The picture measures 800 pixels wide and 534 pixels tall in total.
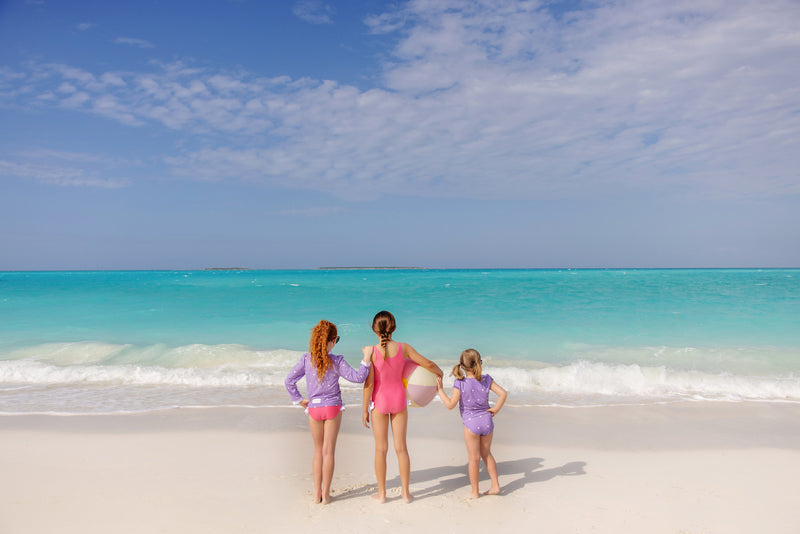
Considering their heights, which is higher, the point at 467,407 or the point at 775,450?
the point at 467,407

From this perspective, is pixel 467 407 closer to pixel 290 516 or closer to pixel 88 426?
pixel 290 516

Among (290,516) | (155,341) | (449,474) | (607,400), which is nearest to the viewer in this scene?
(290,516)

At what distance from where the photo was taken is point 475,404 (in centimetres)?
420

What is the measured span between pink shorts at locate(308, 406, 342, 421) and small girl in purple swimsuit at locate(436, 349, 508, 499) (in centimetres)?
93

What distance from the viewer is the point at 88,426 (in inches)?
258

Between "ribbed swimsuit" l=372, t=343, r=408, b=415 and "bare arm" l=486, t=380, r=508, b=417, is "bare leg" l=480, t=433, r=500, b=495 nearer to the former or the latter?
"bare arm" l=486, t=380, r=508, b=417

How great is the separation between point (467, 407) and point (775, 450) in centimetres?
413

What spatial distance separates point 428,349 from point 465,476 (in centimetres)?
859

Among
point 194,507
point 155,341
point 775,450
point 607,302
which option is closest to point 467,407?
point 194,507

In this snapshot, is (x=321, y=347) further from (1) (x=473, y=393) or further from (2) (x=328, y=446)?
(1) (x=473, y=393)

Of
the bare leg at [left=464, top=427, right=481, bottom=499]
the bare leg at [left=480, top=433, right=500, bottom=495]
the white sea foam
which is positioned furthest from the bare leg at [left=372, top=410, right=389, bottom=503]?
the white sea foam

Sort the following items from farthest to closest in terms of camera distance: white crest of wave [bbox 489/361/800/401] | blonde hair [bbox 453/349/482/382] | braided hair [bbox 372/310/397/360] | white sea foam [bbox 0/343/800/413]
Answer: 1. white crest of wave [bbox 489/361/800/401]
2. white sea foam [bbox 0/343/800/413]
3. blonde hair [bbox 453/349/482/382]
4. braided hair [bbox 372/310/397/360]

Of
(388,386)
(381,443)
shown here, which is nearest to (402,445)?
(381,443)

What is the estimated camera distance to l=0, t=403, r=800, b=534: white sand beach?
3.99 m
